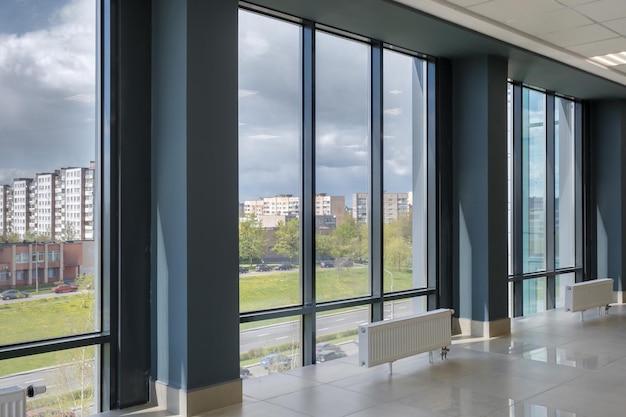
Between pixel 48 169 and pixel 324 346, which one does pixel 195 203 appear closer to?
pixel 48 169

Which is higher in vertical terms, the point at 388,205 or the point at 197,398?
the point at 388,205

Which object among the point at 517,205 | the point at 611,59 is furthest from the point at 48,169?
the point at 611,59

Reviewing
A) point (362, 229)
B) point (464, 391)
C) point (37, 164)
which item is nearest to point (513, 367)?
point (464, 391)

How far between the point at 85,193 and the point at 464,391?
12.7ft

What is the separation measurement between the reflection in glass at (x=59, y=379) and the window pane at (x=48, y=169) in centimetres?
18

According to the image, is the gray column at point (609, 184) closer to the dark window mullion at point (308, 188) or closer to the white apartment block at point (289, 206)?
the white apartment block at point (289, 206)

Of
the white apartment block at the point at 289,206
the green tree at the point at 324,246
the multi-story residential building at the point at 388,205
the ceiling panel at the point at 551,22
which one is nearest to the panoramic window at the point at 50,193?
the white apartment block at the point at 289,206

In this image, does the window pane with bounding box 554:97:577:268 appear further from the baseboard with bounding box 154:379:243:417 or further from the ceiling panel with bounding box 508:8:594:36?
the baseboard with bounding box 154:379:243:417

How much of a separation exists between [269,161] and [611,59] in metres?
5.45

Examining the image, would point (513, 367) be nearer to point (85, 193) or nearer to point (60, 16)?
point (85, 193)

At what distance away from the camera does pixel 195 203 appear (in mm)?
5289

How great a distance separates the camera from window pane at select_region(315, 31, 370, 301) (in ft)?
23.5

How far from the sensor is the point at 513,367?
266 inches

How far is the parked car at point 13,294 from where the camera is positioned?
4.95m
